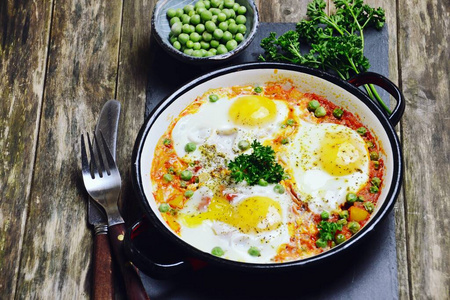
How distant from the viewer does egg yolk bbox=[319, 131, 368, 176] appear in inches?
154

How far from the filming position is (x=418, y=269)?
13.6 feet

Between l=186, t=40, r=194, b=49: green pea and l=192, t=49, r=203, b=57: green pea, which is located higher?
l=186, t=40, r=194, b=49: green pea

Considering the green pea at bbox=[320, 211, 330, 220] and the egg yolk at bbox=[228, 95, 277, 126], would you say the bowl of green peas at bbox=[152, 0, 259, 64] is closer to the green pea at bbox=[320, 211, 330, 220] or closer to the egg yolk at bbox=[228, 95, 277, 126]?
the egg yolk at bbox=[228, 95, 277, 126]

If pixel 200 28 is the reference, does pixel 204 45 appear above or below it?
below

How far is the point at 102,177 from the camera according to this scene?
420cm

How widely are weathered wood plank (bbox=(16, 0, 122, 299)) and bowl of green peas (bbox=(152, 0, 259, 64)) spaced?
0.53 meters

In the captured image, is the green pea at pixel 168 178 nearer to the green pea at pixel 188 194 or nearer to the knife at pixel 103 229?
the green pea at pixel 188 194

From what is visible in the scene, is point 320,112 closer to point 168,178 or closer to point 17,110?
point 168,178

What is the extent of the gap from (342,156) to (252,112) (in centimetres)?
67

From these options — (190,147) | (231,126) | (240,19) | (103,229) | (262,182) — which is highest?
(240,19)

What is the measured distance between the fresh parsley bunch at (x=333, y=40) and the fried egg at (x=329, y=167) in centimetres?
66

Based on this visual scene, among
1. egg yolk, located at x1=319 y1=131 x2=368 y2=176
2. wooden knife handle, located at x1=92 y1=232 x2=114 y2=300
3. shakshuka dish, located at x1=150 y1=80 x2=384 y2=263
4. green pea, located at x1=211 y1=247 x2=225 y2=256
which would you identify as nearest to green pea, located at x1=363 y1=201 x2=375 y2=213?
shakshuka dish, located at x1=150 y1=80 x2=384 y2=263

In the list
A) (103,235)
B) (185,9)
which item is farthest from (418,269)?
(185,9)

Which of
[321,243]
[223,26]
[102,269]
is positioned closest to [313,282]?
[321,243]
